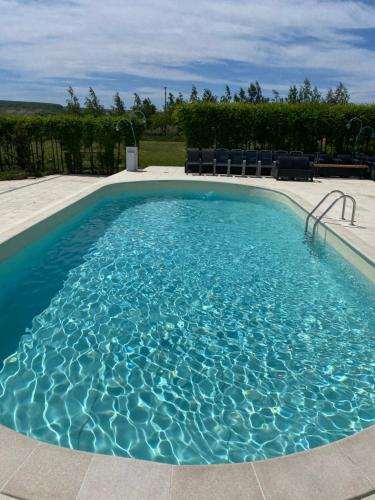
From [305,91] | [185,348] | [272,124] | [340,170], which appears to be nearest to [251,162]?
[272,124]

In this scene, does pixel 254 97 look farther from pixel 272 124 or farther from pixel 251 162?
pixel 251 162

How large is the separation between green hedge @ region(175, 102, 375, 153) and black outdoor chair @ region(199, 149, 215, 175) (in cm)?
276

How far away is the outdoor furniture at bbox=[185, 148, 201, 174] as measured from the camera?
15.9m

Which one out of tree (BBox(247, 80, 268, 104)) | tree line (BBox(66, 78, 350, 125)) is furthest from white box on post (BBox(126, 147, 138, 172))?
tree (BBox(247, 80, 268, 104))

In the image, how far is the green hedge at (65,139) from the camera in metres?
16.1

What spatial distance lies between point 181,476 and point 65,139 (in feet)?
53.3

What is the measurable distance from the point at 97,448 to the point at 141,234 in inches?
236

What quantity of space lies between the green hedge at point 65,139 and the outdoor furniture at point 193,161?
2.74m

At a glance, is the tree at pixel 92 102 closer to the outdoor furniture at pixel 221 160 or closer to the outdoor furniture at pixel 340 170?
the outdoor furniture at pixel 221 160

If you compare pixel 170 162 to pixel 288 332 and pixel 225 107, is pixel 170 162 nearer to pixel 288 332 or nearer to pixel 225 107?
pixel 225 107

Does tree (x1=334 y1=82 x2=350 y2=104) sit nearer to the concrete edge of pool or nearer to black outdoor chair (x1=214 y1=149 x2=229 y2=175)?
black outdoor chair (x1=214 y1=149 x2=229 y2=175)

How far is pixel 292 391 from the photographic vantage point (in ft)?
→ 12.3

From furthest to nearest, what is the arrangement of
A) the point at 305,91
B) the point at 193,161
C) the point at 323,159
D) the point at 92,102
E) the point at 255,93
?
the point at 255,93 → the point at 305,91 → the point at 92,102 → the point at 323,159 → the point at 193,161

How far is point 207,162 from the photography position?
16016mm
